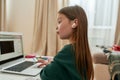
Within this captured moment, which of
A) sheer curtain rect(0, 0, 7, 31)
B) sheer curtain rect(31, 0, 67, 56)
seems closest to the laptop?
sheer curtain rect(31, 0, 67, 56)

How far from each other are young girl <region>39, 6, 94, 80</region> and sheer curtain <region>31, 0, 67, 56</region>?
7.59 ft

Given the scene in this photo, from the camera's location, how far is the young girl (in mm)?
909

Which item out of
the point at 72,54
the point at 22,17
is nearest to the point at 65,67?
the point at 72,54

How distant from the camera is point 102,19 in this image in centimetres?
317

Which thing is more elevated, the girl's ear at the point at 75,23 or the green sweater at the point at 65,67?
the girl's ear at the point at 75,23

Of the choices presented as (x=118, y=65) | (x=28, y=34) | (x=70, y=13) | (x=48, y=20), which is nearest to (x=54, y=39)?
(x=48, y=20)

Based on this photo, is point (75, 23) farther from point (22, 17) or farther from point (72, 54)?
point (22, 17)

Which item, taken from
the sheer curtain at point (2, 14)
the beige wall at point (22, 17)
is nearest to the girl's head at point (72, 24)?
the beige wall at point (22, 17)

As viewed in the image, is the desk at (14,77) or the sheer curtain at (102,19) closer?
the desk at (14,77)

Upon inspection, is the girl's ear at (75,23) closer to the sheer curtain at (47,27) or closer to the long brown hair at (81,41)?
the long brown hair at (81,41)

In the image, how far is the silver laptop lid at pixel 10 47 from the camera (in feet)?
4.79

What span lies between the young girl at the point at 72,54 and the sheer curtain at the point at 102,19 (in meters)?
2.22

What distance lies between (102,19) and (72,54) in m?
2.39

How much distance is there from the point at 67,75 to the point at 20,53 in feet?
3.03
